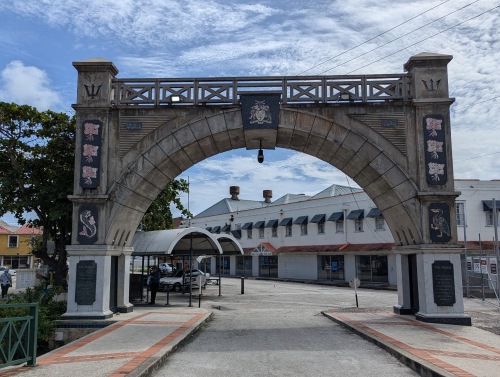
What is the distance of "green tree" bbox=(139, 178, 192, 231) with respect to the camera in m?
25.1

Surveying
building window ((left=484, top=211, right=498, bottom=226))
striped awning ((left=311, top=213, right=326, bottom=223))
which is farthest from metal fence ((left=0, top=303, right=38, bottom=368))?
striped awning ((left=311, top=213, right=326, bottom=223))

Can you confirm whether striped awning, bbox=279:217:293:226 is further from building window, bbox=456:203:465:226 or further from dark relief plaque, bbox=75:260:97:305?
dark relief plaque, bbox=75:260:97:305

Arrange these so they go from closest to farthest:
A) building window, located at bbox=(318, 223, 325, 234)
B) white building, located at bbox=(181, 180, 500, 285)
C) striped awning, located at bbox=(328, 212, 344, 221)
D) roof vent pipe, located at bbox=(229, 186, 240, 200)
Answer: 1. white building, located at bbox=(181, 180, 500, 285)
2. striped awning, located at bbox=(328, 212, 344, 221)
3. building window, located at bbox=(318, 223, 325, 234)
4. roof vent pipe, located at bbox=(229, 186, 240, 200)

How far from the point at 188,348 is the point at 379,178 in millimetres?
8147

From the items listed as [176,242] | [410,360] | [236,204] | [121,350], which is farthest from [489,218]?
[236,204]

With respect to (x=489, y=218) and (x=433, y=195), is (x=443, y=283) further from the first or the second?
(x=489, y=218)

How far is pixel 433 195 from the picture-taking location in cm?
1445

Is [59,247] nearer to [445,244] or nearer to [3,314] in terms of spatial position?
[3,314]

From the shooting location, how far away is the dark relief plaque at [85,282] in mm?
14400

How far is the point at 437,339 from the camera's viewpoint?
37.0 ft

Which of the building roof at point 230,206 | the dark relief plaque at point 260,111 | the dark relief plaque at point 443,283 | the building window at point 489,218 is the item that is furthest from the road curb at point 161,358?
the building roof at point 230,206

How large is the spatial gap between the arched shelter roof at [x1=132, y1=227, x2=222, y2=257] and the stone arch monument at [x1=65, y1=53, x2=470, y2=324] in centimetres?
587

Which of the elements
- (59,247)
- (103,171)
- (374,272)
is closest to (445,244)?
(103,171)

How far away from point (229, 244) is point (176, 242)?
7.54 metres
